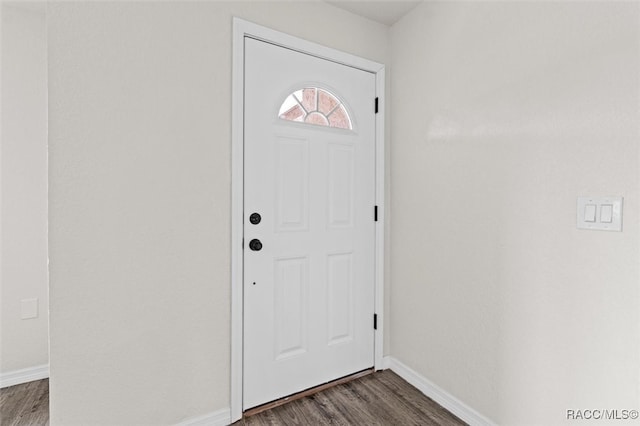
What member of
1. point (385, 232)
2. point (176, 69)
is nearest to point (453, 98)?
point (385, 232)

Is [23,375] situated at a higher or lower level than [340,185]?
lower

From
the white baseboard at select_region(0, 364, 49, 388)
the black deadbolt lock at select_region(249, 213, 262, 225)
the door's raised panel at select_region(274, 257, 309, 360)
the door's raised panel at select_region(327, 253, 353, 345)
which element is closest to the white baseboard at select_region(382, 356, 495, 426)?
the door's raised panel at select_region(327, 253, 353, 345)

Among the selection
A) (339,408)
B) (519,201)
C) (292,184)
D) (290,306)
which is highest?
(292,184)

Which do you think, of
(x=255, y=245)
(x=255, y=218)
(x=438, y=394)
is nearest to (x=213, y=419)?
(x=255, y=245)

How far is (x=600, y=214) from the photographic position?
1.25 meters

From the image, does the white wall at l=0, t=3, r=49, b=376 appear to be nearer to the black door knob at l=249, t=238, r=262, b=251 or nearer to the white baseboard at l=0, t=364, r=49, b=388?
the white baseboard at l=0, t=364, r=49, b=388

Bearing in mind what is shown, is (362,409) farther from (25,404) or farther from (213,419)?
(25,404)

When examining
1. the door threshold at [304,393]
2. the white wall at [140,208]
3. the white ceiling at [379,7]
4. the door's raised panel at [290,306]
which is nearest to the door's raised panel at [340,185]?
the door's raised panel at [290,306]

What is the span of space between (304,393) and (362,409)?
1.21 ft

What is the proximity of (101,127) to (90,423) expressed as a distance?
1.31 metres

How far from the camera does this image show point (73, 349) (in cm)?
139

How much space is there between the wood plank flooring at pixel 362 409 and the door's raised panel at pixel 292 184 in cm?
104

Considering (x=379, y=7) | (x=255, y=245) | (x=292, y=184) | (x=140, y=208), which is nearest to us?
(x=140, y=208)

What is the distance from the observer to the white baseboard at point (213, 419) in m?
1.65
